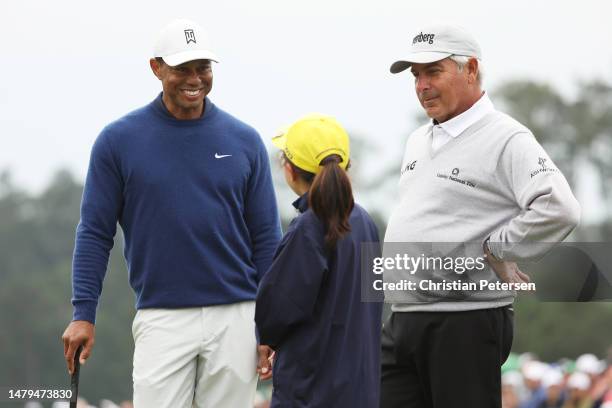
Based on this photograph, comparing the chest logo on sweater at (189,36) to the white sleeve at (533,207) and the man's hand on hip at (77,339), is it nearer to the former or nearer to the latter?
the man's hand on hip at (77,339)

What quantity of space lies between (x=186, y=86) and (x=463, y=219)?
4.52 feet

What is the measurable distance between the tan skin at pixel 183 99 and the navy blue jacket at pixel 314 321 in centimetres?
68

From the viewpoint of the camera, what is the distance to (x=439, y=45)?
20.8 ft

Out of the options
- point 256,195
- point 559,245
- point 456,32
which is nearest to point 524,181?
point 559,245

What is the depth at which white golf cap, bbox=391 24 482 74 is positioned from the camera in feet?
20.7

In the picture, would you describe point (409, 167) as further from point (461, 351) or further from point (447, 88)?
point (461, 351)

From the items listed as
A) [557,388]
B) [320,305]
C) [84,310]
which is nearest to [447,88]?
[320,305]

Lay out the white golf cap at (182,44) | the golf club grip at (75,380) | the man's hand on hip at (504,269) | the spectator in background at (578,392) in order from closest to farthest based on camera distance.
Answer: the man's hand on hip at (504,269)
the golf club grip at (75,380)
the white golf cap at (182,44)
the spectator in background at (578,392)

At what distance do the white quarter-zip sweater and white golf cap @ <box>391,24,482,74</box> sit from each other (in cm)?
26

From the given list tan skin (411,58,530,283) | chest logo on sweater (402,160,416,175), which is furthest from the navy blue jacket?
tan skin (411,58,530,283)

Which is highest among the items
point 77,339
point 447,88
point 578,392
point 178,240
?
point 447,88

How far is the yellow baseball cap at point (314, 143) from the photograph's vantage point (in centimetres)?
571

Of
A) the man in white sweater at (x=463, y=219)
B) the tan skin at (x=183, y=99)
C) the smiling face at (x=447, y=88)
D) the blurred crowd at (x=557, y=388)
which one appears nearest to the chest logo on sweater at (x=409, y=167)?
the man in white sweater at (x=463, y=219)

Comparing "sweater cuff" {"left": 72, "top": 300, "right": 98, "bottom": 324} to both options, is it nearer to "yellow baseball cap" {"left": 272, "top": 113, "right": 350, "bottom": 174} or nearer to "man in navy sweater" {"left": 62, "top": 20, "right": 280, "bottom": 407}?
"man in navy sweater" {"left": 62, "top": 20, "right": 280, "bottom": 407}
